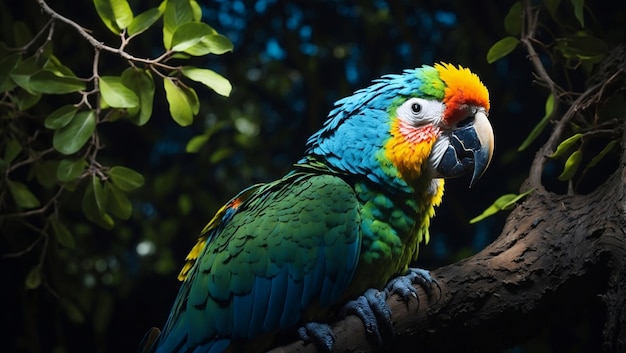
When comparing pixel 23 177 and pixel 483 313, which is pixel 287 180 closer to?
pixel 483 313

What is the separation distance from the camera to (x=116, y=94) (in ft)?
4.50

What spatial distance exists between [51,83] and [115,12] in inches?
8.1

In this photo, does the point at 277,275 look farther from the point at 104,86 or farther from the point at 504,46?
the point at 504,46

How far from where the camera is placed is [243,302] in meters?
1.24

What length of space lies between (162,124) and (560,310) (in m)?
1.54

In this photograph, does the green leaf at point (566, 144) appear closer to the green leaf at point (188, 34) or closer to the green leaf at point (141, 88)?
the green leaf at point (188, 34)

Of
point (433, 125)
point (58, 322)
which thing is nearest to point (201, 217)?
point (58, 322)

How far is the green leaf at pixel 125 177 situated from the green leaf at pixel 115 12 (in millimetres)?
339

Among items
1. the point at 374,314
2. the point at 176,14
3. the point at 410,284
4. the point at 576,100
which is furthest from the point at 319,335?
the point at 576,100

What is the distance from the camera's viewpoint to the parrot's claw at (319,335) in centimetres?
117

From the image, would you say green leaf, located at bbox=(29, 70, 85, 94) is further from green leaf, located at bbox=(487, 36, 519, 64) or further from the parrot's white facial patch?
green leaf, located at bbox=(487, 36, 519, 64)

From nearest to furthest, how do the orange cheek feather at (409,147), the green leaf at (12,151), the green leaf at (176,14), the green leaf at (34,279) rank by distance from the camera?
the orange cheek feather at (409,147)
the green leaf at (176,14)
the green leaf at (12,151)
the green leaf at (34,279)

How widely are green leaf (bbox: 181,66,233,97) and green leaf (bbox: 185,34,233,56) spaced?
0.05 metres

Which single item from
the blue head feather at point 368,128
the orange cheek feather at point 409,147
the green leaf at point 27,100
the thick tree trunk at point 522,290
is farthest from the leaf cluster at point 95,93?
the thick tree trunk at point 522,290
